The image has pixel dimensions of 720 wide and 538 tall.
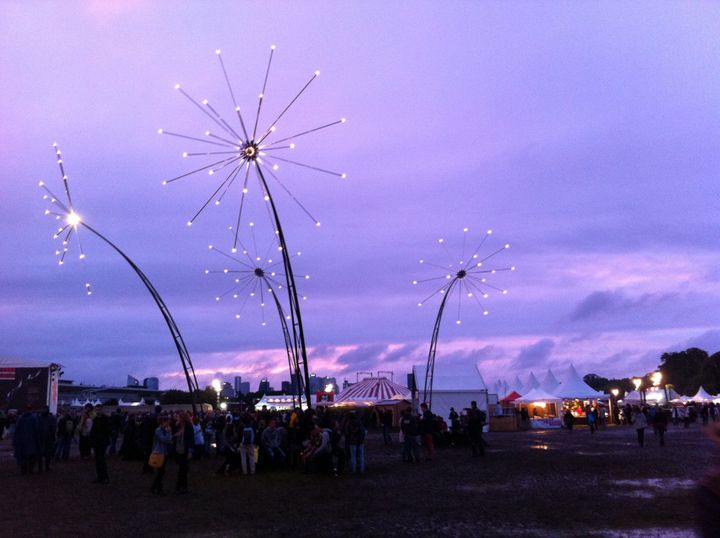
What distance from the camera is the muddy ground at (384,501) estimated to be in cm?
930

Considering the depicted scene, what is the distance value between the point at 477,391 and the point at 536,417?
13300 millimetres

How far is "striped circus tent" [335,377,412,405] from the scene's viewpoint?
43.9 m

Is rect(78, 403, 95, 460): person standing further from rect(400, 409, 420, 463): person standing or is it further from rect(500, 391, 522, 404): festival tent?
rect(500, 391, 522, 404): festival tent

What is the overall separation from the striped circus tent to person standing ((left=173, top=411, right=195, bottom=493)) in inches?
1206

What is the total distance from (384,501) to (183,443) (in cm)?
420

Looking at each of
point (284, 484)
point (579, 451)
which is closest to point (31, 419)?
point (284, 484)

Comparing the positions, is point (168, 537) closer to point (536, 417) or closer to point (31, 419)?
point (31, 419)

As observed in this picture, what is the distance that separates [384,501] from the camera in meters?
12.0

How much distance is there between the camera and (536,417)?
49844 millimetres

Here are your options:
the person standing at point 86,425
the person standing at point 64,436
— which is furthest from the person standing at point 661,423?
the person standing at point 64,436

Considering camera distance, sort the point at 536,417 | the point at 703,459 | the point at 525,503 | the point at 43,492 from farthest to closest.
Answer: the point at 536,417 → the point at 703,459 → the point at 43,492 → the point at 525,503

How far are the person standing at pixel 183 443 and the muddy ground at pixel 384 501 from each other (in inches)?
14.9

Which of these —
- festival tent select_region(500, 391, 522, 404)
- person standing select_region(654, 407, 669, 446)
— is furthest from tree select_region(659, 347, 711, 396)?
person standing select_region(654, 407, 669, 446)

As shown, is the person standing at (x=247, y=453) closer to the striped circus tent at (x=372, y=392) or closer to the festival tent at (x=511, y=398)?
the striped circus tent at (x=372, y=392)
